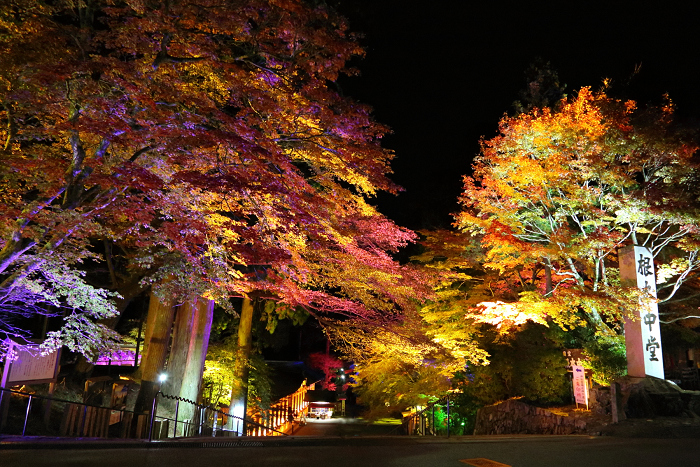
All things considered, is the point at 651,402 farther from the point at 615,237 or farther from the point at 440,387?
the point at 440,387

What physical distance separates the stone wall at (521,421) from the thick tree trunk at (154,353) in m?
11.2

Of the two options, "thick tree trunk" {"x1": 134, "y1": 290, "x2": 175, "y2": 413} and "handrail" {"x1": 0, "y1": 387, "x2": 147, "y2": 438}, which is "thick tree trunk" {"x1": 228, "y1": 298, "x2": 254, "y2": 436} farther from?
"handrail" {"x1": 0, "y1": 387, "x2": 147, "y2": 438}

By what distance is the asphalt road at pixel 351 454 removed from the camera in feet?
19.4

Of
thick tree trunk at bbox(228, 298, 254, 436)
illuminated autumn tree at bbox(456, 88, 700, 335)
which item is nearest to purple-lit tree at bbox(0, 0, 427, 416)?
illuminated autumn tree at bbox(456, 88, 700, 335)

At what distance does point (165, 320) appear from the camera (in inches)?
496

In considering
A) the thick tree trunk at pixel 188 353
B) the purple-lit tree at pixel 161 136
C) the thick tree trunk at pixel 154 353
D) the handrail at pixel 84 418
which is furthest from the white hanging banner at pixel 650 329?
the handrail at pixel 84 418

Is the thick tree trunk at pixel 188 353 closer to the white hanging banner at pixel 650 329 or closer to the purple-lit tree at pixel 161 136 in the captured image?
the purple-lit tree at pixel 161 136

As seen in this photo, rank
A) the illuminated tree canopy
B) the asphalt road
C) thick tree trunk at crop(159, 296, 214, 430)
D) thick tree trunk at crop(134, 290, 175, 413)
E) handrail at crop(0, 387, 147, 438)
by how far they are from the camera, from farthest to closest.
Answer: thick tree trunk at crop(159, 296, 214, 430) < thick tree trunk at crop(134, 290, 175, 413) < handrail at crop(0, 387, 147, 438) < the illuminated tree canopy < the asphalt road

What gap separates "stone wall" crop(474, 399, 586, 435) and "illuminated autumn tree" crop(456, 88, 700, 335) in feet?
9.84

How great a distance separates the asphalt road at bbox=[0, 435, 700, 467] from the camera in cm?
590

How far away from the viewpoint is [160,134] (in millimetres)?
7168

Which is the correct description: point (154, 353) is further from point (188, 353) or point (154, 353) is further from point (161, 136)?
point (161, 136)

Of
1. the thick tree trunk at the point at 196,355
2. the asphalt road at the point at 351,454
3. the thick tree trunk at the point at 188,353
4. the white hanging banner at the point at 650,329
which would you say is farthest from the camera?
the thick tree trunk at the point at 196,355

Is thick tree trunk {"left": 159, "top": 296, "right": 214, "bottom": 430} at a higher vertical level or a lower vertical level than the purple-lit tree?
lower
